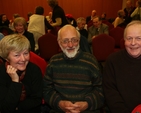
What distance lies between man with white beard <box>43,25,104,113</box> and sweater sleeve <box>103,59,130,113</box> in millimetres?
114

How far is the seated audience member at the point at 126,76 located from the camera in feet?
5.74

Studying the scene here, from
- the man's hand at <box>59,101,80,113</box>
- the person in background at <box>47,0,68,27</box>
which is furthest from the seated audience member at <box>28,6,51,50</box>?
the man's hand at <box>59,101,80,113</box>

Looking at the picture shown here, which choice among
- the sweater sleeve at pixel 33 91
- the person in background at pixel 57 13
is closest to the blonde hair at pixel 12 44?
the sweater sleeve at pixel 33 91

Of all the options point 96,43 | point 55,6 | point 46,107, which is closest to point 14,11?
point 55,6

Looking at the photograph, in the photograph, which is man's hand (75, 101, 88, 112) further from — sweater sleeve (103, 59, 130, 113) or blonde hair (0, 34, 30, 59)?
blonde hair (0, 34, 30, 59)

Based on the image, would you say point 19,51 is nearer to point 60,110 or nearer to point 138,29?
point 60,110

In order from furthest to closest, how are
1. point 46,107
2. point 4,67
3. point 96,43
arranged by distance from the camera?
point 96,43 → point 46,107 → point 4,67

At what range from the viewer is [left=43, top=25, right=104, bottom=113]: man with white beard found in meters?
1.98

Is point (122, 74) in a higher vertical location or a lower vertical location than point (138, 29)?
lower

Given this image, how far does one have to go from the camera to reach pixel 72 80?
2025mm

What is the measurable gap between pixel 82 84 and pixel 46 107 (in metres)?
0.62

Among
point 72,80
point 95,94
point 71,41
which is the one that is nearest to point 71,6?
point 71,41

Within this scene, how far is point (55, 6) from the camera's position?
4.86m

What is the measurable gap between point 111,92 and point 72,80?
1.52 feet
